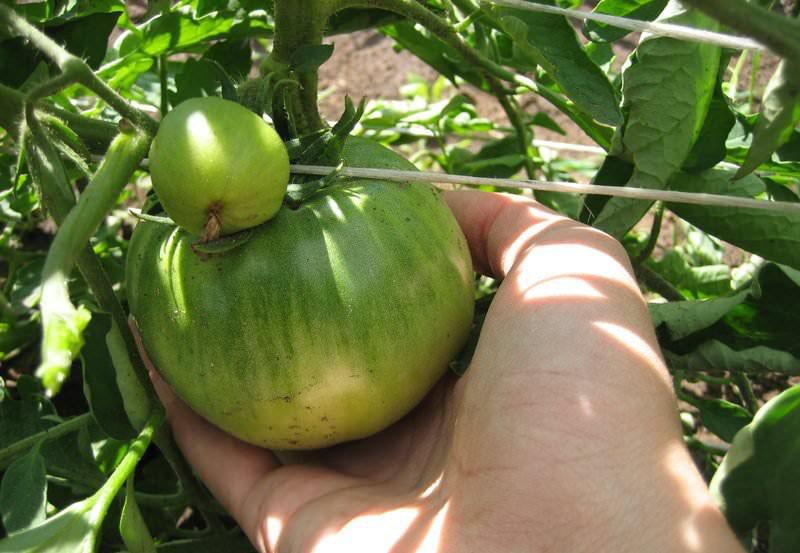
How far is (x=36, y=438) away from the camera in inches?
41.2

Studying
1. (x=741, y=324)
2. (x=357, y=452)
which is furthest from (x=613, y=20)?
(x=357, y=452)

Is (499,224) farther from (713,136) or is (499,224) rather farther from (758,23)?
(758,23)

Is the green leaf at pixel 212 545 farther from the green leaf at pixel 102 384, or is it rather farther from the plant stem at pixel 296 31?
the plant stem at pixel 296 31

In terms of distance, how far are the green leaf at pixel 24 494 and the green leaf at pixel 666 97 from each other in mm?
867

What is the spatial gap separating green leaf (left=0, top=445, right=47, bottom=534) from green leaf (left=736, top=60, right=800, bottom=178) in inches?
34.7

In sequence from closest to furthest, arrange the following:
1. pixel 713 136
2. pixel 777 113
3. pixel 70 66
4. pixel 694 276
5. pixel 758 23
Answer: pixel 758 23
pixel 777 113
pixel 70 66
pixel 713 136
pixel 694 276

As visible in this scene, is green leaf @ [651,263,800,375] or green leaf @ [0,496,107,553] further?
green leaf @ [651,263,800,375]

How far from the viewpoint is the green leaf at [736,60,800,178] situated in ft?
1.82

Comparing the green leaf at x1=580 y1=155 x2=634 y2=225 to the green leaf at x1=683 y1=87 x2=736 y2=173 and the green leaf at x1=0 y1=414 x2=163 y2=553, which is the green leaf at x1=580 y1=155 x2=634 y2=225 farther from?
the green leaf at x1=0 y1=414 x2=163 y2=553

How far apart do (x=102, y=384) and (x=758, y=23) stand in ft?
2.60

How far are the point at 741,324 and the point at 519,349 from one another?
0.36m

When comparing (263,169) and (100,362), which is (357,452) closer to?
(100,362)

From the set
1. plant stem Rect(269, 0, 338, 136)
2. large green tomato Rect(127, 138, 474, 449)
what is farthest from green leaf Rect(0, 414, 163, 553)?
plant stem Rect(269, 0, 338, 136)

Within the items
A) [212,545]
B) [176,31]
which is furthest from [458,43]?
[212,545]
